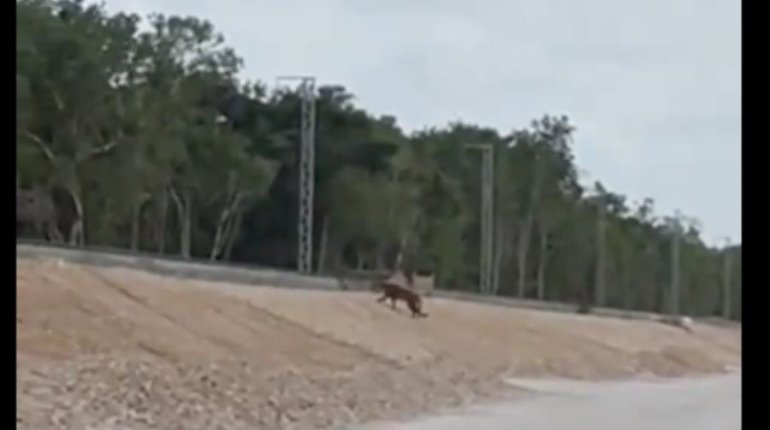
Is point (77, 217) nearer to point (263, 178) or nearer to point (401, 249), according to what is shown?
point (263, 178)

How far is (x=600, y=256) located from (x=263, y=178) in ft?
66.8

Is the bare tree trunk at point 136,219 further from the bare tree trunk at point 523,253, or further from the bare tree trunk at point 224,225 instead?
the bare tree trunk at point 523,253

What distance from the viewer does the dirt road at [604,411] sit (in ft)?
42.4

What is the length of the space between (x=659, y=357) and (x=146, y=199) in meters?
16.2

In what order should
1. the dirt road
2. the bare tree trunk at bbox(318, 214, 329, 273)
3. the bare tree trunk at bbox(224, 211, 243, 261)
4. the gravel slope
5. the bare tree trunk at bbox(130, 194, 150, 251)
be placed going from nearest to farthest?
the gravel slope
the dirt road
the bare tree trunk at bbox(130, 194, 150, 251)
the bare tree trunk at bbox(224, 211, 243, 261)
the bare tree trunk at bbox(318, 214, 329, 273)

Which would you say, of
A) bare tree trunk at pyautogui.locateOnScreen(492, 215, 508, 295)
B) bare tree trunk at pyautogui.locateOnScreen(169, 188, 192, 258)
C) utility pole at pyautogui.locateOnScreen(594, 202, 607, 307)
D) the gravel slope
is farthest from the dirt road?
utility pole at pyautogui.locateOnScreen(594, 202, 607, 307)

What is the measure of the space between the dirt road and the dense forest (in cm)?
1231

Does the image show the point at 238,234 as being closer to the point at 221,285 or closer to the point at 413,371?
the point at 221,285

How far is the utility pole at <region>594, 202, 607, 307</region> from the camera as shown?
5765cm

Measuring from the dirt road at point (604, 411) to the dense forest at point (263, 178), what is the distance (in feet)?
40.4

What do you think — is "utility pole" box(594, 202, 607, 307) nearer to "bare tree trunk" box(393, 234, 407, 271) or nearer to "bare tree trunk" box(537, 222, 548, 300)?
"bare tree trunk" box(537, 222, 548, 300)

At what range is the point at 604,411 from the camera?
1527cm

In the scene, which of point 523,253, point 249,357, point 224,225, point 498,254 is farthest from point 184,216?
point 249,357

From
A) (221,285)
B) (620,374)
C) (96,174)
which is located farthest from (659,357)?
(96,174)
